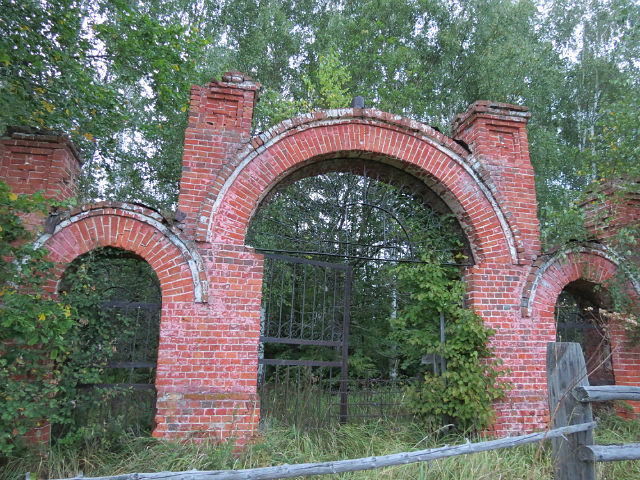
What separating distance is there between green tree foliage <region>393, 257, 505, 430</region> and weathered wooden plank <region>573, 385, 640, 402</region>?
Result: 1.48 meters

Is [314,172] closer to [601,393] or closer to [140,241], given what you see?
[140,241]

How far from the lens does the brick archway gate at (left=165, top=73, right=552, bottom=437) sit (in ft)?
14.7

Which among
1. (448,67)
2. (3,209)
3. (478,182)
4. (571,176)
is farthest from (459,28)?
(3,209)

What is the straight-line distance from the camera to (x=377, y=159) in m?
5.58

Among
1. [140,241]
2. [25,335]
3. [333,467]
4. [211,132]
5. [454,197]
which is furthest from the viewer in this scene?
[454,197]

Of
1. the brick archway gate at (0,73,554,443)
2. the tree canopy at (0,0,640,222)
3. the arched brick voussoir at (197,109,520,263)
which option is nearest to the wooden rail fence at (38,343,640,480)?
the brick archway gate at (0,73,554,443)

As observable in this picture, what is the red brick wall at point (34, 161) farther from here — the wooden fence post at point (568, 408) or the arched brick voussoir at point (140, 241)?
the wooden fence post at point (568, 408)

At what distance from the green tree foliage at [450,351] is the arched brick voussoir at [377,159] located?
732mm

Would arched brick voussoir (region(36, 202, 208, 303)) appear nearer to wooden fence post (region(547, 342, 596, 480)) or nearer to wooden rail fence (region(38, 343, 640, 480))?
wooden rail fence (region(38, 343, 640, 480))

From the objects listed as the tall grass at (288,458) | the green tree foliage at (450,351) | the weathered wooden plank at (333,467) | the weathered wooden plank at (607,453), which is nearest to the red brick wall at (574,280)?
the green tree foliage at (450,351)

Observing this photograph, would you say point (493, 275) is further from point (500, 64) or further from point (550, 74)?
point (550, 74)

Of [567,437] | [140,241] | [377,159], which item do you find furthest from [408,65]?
[567,437]

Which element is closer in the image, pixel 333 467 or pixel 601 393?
pixel 333 467

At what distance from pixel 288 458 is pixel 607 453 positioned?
2.80 m
